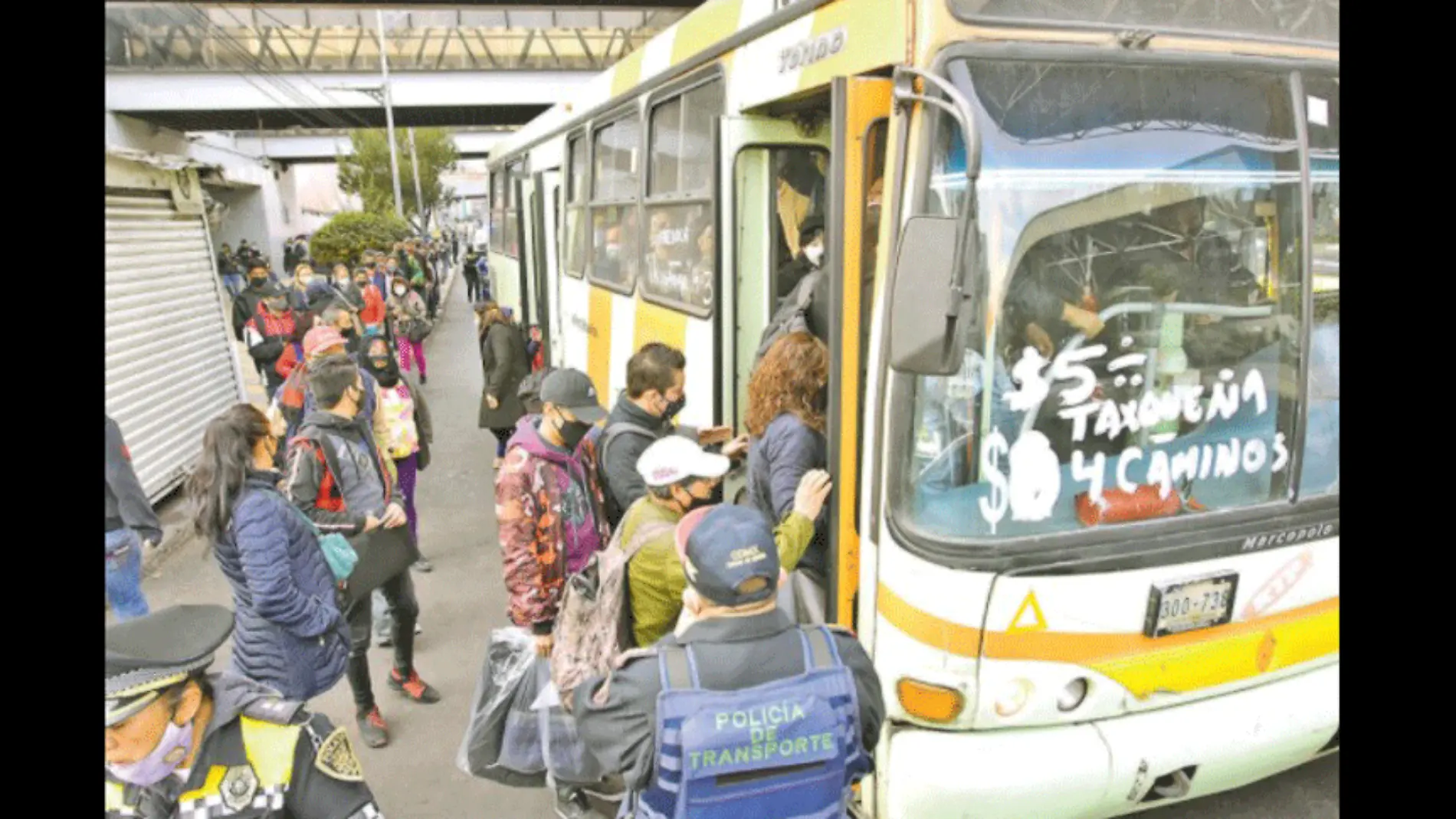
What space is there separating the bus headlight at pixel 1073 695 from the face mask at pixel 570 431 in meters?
1.94

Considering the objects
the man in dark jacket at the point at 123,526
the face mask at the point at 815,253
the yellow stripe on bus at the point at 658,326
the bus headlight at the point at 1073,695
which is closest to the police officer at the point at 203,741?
the bus headlight at the point at 1073,695

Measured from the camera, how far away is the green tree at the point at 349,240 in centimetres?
1941

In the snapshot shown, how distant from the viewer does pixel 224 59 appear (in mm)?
24984

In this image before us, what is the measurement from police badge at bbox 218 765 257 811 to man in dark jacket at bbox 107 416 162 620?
3.17 metres

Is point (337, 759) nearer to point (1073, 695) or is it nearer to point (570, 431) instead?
point (570, 431)

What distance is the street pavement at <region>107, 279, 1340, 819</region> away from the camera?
12.3 ft

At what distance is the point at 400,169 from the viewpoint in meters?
39.5

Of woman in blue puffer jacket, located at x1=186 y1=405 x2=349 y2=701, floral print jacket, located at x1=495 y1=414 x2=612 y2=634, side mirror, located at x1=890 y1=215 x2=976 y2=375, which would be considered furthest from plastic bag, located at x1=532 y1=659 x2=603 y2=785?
side mirror, located at x1=890 y1=215 x2=976 y2=375

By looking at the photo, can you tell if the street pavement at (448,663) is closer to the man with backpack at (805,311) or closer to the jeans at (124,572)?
the jeans at (124,572)

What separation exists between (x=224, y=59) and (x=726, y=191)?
26.5 m

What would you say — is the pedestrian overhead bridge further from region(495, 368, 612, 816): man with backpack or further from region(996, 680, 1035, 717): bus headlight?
region(996, 680, 1035, 717): bus headlight

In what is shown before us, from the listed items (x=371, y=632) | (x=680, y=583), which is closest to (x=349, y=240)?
(x=371, y=632)
